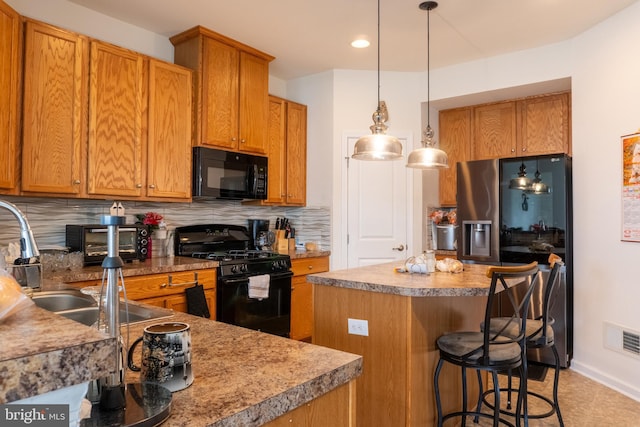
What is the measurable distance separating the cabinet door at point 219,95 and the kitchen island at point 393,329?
176 centimetres

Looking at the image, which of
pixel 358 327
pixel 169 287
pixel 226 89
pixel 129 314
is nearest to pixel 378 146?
pixel 358 327

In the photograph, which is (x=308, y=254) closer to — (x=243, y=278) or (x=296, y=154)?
(x=243, y=278)

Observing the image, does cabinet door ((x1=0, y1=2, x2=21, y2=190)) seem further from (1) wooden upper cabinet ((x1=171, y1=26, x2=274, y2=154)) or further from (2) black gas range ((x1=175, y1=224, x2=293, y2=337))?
(2) black gas range ((x1=175, y1=224, x2=293, y2=337))

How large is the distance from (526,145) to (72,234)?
405cm

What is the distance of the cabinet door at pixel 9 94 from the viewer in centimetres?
237

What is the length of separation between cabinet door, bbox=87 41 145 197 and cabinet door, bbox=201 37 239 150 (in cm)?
51

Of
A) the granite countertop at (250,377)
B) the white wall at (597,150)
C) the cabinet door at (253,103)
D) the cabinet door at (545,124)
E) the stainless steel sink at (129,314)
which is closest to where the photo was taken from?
the granite countertop at (250,377)

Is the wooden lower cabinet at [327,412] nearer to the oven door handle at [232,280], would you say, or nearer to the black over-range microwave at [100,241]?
the black over-range microwave at [100,241]

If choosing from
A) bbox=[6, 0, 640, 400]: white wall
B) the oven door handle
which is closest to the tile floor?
bbox=[6, 0, 640, 400]: white wall

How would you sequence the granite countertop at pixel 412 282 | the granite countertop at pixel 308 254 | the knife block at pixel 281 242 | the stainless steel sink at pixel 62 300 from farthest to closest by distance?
the knife block at pixel 281 242 → the granite countertop at pixel 308 254 → the granite countertop at pixel 412 282 → the stainless steel sink at pixel 62 300

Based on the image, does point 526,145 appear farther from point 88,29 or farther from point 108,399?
point 108,399

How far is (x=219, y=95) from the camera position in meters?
3.57

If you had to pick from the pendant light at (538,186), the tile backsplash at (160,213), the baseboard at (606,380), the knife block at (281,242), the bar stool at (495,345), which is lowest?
the baseboard at (606,380)

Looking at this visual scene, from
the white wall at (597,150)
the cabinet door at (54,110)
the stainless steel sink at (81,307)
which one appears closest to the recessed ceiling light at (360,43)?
the white wall at (597,150)
